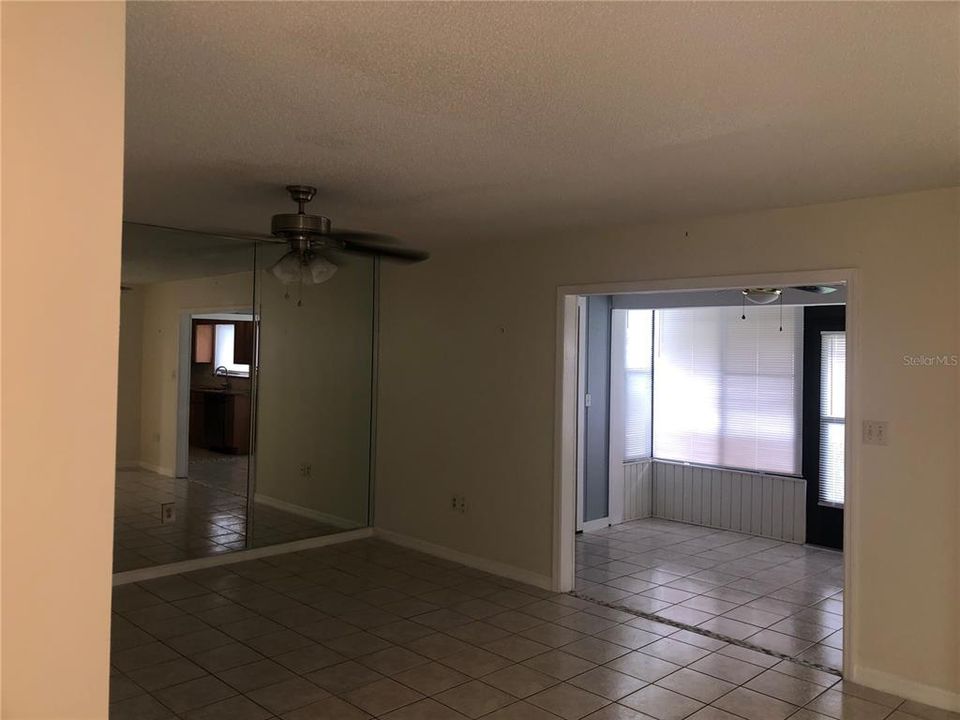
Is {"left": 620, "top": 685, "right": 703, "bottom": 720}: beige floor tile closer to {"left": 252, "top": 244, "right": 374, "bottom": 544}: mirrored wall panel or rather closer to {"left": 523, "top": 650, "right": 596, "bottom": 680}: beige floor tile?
{"left": 523, "top": 650, "right": 596, "bottom": 680}: beige floor tile

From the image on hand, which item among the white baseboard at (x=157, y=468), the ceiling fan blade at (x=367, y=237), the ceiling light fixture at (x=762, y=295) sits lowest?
the white baseboard at (x=157, y=468)

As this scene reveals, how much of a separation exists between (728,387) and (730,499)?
0.98 meters

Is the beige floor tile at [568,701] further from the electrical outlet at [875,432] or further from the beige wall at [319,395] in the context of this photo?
the beige wall at [319,395]

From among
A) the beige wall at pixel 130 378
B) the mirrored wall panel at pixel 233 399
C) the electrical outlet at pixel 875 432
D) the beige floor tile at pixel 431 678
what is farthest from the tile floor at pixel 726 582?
the beige wall at pixel 130 378

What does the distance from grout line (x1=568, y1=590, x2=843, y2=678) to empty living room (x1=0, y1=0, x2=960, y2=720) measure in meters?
0.03

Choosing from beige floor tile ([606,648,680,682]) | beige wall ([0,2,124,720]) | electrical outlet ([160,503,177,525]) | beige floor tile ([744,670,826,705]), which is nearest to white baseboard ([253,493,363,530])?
electrical outlet ([160,503,177,525])

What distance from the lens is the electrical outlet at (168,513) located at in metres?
4.96

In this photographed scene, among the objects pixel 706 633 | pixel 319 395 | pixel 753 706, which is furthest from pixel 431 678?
pixel 319 395

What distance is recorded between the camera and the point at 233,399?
206 inches

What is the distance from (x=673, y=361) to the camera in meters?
7.05

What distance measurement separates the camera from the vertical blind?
6.32 m

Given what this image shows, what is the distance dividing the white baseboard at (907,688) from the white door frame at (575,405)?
8 cm

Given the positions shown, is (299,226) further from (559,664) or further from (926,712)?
(926,712)

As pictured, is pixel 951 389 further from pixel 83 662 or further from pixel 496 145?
pixel 83 662
